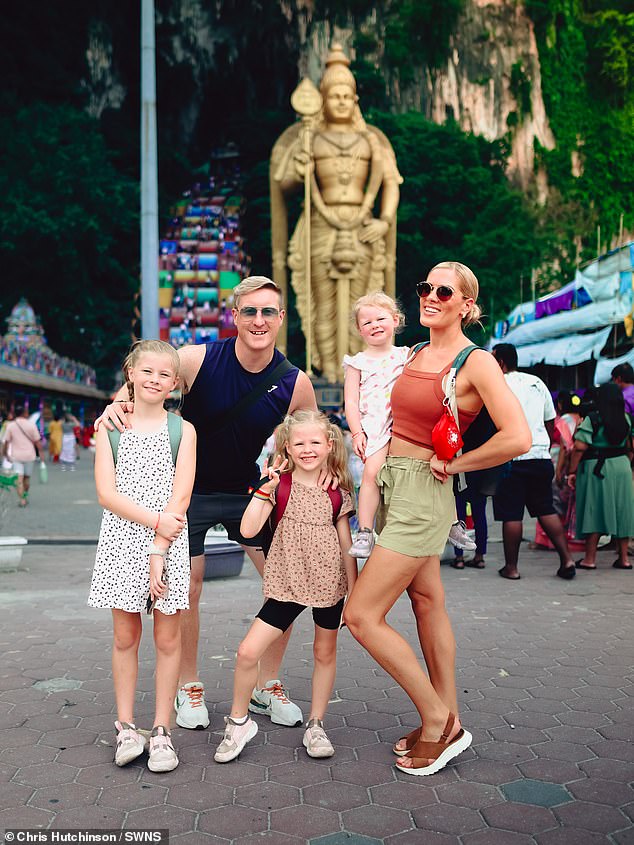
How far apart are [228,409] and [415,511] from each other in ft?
3.11

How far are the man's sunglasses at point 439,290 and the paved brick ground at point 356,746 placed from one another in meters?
1.73

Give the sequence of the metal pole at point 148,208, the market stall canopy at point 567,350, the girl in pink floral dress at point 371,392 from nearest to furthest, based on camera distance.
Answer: the girl in pink floral dress at point 371,392 → the metal pole at point 148,208 → the market stall canopy at point 567,350

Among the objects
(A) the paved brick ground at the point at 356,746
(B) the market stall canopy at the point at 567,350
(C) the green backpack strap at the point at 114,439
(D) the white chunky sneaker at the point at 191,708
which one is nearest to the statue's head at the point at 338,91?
(B) the market stall canopy at the point at 567,350

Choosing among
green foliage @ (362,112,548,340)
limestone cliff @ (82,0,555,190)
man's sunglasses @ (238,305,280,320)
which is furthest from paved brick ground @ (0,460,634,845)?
limestone cliff @ (82,0,555,190)

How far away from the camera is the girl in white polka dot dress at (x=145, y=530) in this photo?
323 centimetres

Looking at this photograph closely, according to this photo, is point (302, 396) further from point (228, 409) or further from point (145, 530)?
point (145, 530)

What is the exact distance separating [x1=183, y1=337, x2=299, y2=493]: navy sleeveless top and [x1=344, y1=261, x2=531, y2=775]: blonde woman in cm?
60

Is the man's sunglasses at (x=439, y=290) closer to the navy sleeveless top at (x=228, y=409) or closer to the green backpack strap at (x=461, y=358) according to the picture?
the green backpack strap at (x=461, y=358)

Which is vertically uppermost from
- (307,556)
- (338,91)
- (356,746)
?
(338,91)

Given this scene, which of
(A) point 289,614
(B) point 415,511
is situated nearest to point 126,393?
(A) point 289,614

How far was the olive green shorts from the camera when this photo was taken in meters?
3.12

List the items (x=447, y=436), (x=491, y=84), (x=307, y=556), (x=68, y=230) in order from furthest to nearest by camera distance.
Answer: (x=491, y=84), (x=68, y=230), (x=307, y=556), (x=447, y=436)

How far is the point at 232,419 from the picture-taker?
11.9 feet

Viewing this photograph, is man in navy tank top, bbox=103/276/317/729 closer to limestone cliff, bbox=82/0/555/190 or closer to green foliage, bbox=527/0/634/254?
limestone cliff, bbox=82/0/555/190
